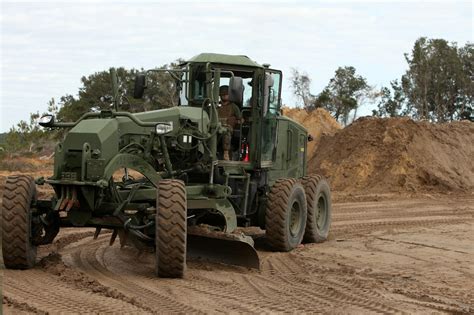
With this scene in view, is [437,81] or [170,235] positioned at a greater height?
[437,81]

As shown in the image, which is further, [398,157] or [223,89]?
[398,157]

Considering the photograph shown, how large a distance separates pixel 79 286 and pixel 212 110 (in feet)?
11.5

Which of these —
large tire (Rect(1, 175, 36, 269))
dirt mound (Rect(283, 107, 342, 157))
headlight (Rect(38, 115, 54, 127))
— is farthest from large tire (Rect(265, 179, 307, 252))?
dirt mound (Rect(283, 107, 342, 157))

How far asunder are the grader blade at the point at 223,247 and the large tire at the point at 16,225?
2.10 m

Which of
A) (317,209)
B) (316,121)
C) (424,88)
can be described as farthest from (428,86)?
(317,209)

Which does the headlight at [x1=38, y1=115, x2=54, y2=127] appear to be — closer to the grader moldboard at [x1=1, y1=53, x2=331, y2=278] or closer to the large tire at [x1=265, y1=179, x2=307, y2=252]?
the grader moldboard at [x1=1, y1=53, x2=331, y2=278]

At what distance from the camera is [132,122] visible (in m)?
9.38

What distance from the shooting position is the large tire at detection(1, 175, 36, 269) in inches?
338

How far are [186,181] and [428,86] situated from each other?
46.6 meters

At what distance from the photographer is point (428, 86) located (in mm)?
54375

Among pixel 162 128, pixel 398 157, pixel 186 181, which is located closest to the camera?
pixel 162 128

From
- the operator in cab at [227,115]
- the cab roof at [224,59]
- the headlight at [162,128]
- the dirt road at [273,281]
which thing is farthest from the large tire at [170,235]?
the cab roof at [224,59]

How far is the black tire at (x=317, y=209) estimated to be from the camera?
41.1ft

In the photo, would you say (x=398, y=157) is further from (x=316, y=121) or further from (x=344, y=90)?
(x=344, y=90)
